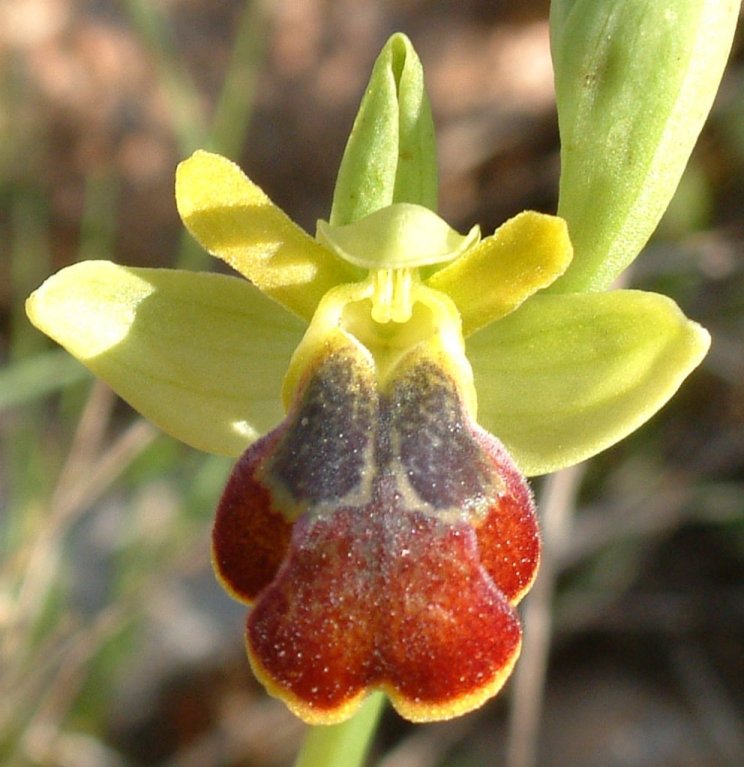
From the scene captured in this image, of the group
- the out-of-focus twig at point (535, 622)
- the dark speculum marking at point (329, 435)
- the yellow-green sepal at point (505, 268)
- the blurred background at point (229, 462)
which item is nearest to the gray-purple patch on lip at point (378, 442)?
the dark speculum marking at point (329, 435)

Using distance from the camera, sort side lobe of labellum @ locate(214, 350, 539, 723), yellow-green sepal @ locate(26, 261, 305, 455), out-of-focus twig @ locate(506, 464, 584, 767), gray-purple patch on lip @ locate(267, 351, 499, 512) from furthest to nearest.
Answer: out-of-focus twig @ locate(506, 464, 584, 767) → yellow-green sepal @ locate(26, 261, 305, 455) → gray-purple patch on lip @ locate(267, 351, 499, 512) → side lobe of labellum @ locate(214, 350, 539, 723)

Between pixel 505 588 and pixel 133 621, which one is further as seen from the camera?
pixel 133 621

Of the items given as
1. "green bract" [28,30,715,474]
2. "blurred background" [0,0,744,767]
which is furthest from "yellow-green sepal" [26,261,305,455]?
"blurred background" [0,0,744,767]

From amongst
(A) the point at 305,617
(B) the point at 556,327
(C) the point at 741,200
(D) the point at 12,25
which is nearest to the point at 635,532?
(C) the point at 741,200

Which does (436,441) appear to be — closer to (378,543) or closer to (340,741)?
(378,543)

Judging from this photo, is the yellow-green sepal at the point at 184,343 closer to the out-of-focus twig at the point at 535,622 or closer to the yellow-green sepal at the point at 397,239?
the yellow-green sepal at the point at 397,239

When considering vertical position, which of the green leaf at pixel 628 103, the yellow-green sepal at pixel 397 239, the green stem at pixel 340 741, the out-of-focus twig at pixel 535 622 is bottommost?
the out-of-focus twig at pixel 535 622

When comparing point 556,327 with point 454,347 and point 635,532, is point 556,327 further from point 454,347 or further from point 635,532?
point 635,532

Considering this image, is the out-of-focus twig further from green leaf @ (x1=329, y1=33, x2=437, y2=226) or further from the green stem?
green leaf @ (x1=329, y1=33, x2=437, y2=226)
